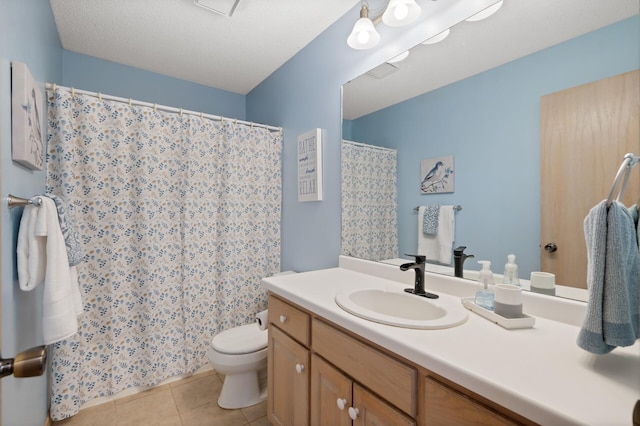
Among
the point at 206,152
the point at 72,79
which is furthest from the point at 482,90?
the point at 72,79

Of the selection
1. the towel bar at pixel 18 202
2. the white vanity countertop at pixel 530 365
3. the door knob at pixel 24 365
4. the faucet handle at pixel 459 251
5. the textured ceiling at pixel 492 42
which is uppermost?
the textured ceiling at pixel 492 42

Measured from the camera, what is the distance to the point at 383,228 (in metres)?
1.63

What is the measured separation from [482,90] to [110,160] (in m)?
2.11

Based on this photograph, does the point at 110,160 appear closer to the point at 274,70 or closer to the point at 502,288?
the point at 274,70

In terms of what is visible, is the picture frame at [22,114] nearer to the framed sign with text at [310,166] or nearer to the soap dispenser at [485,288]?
the framed sign with text at [310,166]

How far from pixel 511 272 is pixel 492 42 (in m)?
0.93

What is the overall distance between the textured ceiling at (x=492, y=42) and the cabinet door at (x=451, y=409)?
1167 mm

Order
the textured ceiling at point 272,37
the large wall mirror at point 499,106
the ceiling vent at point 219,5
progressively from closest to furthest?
the large wall mirror at point 499,106, the textured ceiling at point 272,37, the ceiling vent at point 219,5

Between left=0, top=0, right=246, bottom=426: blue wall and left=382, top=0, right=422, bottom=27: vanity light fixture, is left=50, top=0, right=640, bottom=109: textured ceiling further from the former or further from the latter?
left=0, top=0, right=246, bottom=426: blue wall

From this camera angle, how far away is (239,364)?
1.69 m

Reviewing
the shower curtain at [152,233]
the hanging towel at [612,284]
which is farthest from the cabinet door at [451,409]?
the shower curtain at [152,233]

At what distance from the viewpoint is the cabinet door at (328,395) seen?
99 centimetres

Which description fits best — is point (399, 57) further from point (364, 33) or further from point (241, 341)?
point (241, 341)

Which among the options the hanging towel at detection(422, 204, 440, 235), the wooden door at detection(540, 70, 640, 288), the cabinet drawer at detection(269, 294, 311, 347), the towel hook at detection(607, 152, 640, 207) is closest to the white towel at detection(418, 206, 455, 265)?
the hanging towel at detection(422, 204, 440, 235)
